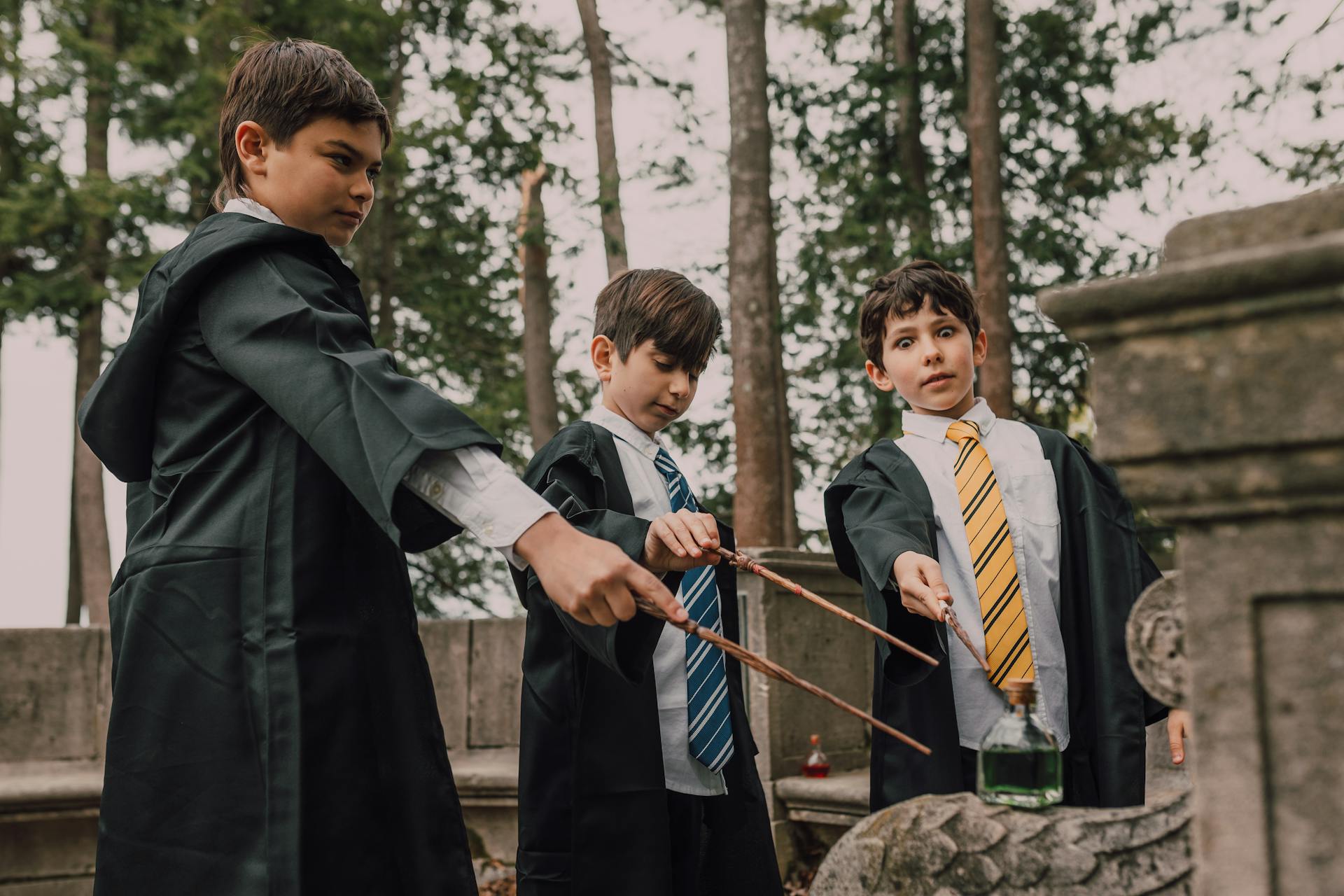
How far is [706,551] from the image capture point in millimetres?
2156

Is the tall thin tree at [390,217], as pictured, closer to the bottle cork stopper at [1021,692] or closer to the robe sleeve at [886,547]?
the robe sleeve at [886,547]

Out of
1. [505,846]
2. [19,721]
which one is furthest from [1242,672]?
[19,721]

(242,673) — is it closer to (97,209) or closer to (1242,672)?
(1242,672)

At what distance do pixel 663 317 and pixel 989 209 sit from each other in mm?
5122

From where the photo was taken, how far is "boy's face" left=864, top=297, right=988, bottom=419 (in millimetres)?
2898

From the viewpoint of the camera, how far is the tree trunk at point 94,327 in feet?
35.0

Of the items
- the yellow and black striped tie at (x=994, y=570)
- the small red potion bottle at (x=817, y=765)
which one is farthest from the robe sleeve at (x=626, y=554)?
the small red potion bottle at (x=817, y=765)

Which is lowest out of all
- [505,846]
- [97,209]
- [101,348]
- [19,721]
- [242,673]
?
[505,846]

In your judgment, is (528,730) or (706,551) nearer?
(706,551)

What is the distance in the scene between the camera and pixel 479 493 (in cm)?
173

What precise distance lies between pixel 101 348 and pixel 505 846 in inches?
322

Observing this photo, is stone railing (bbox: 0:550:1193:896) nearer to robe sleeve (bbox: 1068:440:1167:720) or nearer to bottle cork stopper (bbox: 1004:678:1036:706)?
robe sleeve (bbox: 1068:440:1167:720)

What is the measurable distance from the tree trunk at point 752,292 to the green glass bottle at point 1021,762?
4.76 metres

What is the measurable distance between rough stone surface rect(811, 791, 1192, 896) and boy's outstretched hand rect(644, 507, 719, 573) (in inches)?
26.0
